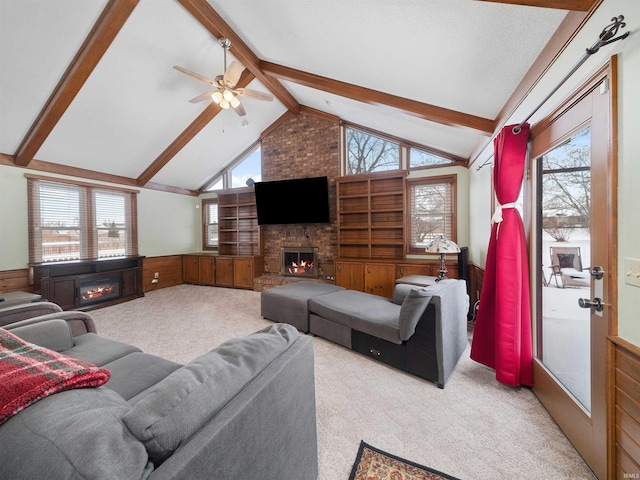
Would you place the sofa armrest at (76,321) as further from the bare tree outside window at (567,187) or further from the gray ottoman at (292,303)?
the bare tree outside window at (567,187)

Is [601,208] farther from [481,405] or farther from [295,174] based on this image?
[295,174]

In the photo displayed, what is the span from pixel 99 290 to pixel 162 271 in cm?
140

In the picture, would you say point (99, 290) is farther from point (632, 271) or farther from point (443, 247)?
point (632, 271)

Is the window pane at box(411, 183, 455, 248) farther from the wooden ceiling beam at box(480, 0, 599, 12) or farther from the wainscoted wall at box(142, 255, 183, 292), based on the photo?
A: the wainscoted wall at box(142, 255, 183, 292)

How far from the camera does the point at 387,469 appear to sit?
1.43 meters

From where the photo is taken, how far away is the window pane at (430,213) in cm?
459

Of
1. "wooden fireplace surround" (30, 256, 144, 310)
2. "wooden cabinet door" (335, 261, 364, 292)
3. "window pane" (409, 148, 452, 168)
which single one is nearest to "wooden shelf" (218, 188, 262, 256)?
"wooden fireplace surround" (30, 256, 144, 310)

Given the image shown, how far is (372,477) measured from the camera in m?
1.39

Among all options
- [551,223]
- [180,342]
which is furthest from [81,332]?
[551,223]

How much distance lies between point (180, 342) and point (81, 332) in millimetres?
1134

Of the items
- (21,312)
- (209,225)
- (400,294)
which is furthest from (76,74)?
(400,294)

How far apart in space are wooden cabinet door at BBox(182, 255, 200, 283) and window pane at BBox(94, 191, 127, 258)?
4.43ft

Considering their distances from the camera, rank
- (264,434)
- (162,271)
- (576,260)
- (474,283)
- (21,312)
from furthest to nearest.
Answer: (162,271), (474,283), (21,312), (576,260), (264,434)

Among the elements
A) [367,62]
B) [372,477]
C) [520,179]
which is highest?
[367,62]
